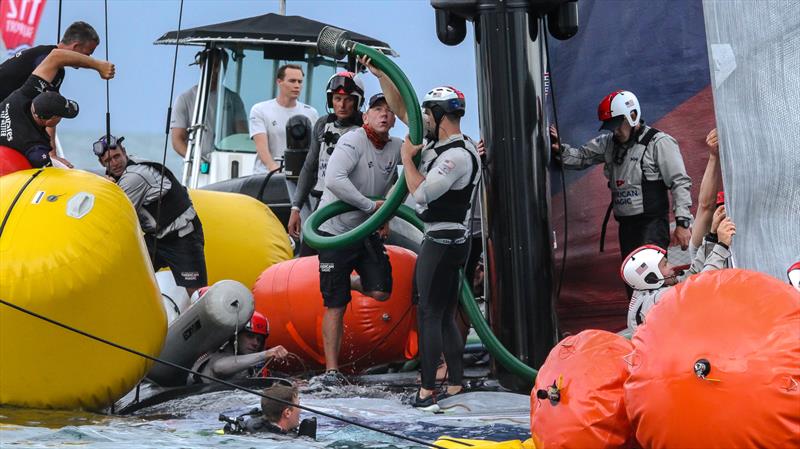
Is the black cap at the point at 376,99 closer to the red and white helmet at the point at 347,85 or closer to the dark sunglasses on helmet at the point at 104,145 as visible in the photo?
the red and white helmet at the point at 347,85

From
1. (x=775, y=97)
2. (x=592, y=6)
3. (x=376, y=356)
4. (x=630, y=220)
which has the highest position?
(x=592, y=6)

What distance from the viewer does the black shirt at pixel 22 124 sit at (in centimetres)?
790

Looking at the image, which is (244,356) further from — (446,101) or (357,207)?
(446,101)

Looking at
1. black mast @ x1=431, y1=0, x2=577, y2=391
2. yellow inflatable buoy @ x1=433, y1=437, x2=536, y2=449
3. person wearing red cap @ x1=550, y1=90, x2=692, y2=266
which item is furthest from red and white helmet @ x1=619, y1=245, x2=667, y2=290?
person wearing red cap @ x1=550, y1=90, x2=692, y2=266

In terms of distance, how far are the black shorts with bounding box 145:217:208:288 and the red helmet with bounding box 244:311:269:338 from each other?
751 millimetres

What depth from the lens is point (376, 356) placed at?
9125mm

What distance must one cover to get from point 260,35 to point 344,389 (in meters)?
6.79

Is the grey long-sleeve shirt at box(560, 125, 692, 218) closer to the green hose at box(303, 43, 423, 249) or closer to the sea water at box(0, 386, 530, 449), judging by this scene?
the green hose at box(303, 43, 423, 249)

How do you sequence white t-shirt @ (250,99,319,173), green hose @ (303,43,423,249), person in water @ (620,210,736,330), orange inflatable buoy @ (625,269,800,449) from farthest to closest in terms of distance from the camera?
white t-shirt @ (250,99,319,173), green hose @ (303,43,423,249), person in water @ (620,210,736,330), orange inflatable buoy @ (625,269,800,449)

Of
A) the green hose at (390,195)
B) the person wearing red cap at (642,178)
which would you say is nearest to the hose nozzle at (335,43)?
the green hose at (390,195)

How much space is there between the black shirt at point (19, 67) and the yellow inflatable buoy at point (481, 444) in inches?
168

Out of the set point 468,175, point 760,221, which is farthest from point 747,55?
point 468,175

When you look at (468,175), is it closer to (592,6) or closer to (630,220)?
(630,220)

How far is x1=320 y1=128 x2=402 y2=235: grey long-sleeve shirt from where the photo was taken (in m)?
8.25
